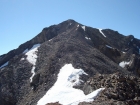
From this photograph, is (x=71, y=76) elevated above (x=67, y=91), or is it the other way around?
(x=71, y=76)

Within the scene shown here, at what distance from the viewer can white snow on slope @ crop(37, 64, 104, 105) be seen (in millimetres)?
22075

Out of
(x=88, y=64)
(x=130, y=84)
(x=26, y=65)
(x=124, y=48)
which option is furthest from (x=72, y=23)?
(x=130, y=84)

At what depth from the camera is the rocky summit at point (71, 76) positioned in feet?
70.5

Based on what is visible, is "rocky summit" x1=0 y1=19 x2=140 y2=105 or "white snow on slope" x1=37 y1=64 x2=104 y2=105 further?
"white snow on slope" x1=37 y1=64 x2=104 y2=105

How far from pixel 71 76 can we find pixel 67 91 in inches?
219

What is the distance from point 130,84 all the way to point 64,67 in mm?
18946

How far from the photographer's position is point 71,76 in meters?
33.2

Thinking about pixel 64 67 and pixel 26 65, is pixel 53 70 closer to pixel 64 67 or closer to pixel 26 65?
pixel 64 67

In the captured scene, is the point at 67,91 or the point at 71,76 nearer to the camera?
the point at 67,91

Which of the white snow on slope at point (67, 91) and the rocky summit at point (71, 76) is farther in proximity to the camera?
the white snow on slope at point (67, 91)

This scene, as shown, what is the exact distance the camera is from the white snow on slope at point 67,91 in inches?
869

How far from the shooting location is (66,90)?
2839cm

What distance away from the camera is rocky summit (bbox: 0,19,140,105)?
2148 centimetres

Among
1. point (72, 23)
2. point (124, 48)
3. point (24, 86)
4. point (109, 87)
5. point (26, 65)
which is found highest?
point (72, 23)
